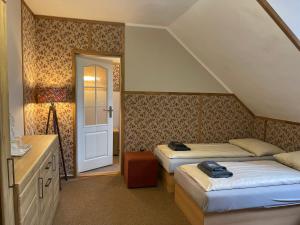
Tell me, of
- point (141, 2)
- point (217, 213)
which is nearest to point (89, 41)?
point (141, 2)

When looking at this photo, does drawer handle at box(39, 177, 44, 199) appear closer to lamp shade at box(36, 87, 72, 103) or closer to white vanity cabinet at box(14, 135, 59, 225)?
white vanity cabinet at box(14, 135, 59, 225)

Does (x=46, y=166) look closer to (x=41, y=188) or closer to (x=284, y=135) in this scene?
(x=41, y=188)

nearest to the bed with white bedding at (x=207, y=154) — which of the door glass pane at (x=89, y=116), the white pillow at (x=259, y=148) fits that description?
the white pillow at (x=259, y=148)

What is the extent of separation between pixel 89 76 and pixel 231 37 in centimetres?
241

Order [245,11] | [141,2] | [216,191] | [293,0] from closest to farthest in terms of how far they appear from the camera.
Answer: [293,0], [216,191], [245,11], [141,2]

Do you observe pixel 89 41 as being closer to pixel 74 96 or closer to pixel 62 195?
pixel 74 96

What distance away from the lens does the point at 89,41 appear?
3.81m

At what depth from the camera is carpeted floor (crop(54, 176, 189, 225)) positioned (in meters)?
2.69

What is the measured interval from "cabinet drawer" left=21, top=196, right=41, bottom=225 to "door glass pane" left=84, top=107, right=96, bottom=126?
7.65ft

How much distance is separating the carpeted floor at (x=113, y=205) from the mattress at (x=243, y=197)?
1.77ft

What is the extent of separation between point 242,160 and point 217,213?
148 cm

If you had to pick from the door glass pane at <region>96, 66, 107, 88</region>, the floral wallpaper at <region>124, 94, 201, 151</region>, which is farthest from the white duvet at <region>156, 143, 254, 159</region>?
the door glass pane at <region>96, 66, 107, 88</region>

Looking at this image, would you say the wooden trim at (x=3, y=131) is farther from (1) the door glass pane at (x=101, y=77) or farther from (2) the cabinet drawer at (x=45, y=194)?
(1) the door glass pane at (x=101, y=77)

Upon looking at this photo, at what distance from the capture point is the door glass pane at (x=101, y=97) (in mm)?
4266
